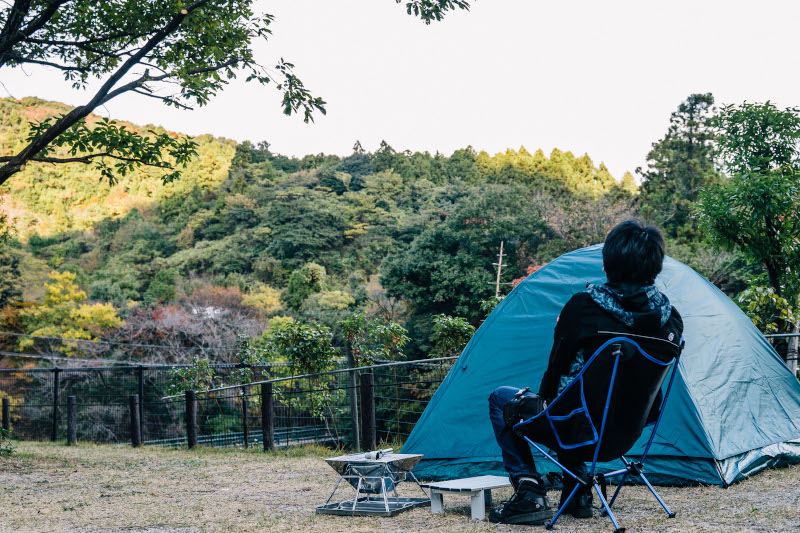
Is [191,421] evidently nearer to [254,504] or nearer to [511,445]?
[254,504]

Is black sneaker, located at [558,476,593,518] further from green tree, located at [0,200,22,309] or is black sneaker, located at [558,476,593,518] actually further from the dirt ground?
green tree, located at [0,200,22,309]

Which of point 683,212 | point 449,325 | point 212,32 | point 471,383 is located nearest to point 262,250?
point 683,212

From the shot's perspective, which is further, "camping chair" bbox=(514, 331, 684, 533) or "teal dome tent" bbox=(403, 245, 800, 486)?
"teal dome tent" bbox=(403, 245, 800, 486)

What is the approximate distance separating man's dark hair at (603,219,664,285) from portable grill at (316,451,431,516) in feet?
5.43

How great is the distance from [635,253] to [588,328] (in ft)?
1.30

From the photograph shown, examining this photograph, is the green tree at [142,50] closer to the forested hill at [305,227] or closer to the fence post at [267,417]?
the fence post at [267,417]

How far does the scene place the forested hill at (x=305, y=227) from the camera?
26.2 metres

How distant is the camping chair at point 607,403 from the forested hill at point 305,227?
65.2ft

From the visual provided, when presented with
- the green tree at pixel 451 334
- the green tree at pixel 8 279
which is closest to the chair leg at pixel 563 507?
the green tree at pixel 451 334

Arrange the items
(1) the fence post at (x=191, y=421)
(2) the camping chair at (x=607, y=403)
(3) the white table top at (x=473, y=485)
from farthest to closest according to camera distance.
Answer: (1) the fence post at (x=191, y=421), (3) the white table top at (x=473, y=485), (2) the camping chair at (x=607, y=403)

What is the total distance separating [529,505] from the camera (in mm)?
3197

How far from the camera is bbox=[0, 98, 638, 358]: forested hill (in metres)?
26.2

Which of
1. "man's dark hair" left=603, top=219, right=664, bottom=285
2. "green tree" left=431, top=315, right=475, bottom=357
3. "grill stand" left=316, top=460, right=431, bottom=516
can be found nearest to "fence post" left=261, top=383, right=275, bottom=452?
"green tree" left=431, top=315, right=475, bottom=357

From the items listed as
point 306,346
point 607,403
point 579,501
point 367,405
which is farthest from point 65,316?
point 607,403
